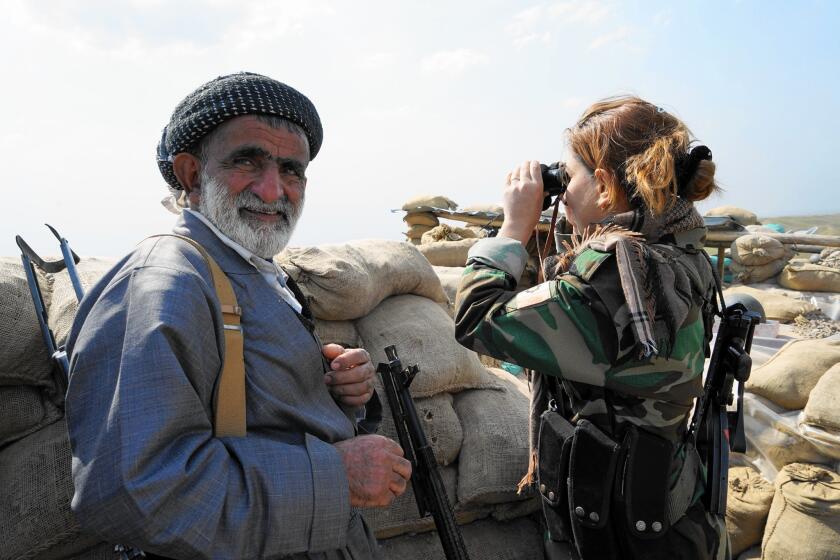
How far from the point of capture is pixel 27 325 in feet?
5.29

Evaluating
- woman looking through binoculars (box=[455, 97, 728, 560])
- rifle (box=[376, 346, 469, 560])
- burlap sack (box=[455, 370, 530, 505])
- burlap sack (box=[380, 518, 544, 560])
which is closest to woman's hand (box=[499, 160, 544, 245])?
woman looking through binoculars (box=[455, 97, 728, 560])

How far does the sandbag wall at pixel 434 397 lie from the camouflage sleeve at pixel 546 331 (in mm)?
764

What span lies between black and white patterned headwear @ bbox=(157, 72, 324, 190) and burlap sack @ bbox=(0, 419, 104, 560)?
0.89m

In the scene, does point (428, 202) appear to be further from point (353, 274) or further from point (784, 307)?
point (353, 274)

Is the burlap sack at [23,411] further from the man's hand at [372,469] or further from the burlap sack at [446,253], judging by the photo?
the burlap sack at [446,253]

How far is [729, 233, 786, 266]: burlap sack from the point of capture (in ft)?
23.2

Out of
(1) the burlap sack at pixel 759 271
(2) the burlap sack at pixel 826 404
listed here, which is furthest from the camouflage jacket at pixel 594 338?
(1) the burlap sack at pixel 759 271

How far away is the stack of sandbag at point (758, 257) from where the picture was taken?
709 centimetres

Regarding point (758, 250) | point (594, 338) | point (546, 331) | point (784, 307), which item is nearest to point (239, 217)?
point (546, 331)

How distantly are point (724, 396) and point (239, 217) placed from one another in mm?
1527

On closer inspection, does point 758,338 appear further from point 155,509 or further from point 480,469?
point 155,509

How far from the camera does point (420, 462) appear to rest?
1.67m

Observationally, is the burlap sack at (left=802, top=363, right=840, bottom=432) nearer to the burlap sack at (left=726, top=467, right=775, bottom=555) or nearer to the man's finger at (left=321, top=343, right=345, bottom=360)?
the burlap sack at (left=726, top=467, right=775, bottom=555)

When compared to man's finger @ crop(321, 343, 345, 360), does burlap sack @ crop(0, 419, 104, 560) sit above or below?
below
